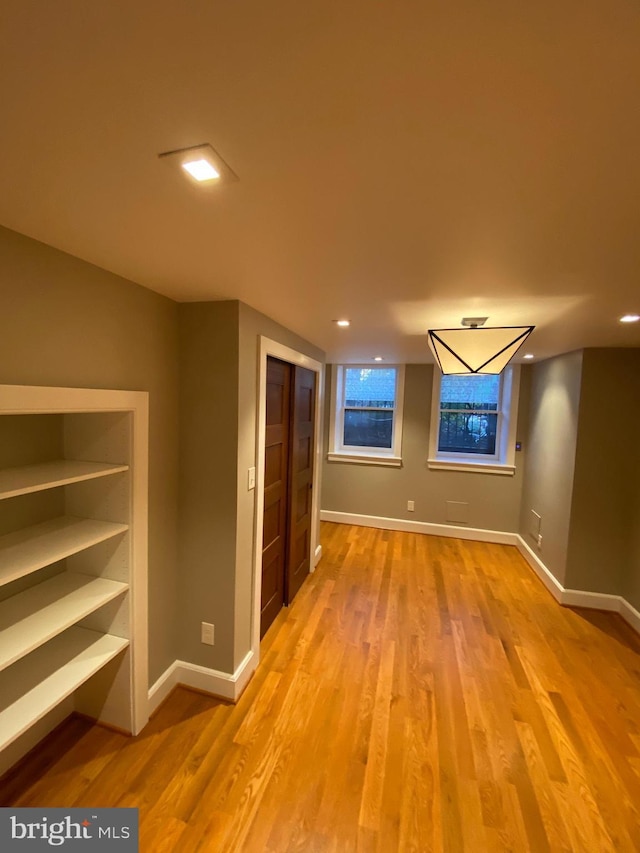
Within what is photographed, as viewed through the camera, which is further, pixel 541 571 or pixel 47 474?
pixel 541 571

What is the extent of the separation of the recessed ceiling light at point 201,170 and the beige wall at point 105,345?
2.74 feet

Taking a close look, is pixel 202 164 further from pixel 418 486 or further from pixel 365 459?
pixel 418 486

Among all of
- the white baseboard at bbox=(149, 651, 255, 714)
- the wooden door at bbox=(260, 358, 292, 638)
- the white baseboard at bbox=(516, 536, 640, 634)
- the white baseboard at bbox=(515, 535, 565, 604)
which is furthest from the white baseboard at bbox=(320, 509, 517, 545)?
the white baseboard at bbox=(149, 651, 255, 714)

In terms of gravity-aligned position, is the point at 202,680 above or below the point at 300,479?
below

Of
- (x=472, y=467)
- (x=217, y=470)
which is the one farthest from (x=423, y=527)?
(x=217, y=470)

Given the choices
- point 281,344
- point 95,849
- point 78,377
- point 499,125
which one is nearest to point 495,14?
point 499,125

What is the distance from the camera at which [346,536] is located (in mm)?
4512

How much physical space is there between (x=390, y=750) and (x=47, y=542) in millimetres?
1900

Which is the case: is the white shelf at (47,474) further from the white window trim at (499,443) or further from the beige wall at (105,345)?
the white window trim at (499,443)

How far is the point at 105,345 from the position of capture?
1.58 m

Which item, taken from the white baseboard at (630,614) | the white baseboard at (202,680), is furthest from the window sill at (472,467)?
the white baseboard at (202,680)

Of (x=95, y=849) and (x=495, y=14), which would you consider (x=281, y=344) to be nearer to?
(x=495, y=14)

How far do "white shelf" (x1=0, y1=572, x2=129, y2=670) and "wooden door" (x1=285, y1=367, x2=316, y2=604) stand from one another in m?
1.47

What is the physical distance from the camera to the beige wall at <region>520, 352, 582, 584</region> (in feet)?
10.2
